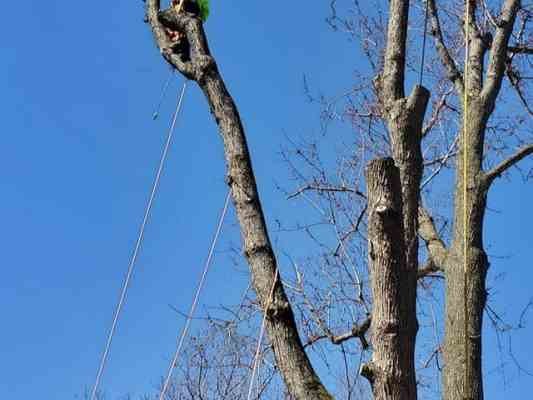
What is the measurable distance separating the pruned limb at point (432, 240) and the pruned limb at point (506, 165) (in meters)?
0.38

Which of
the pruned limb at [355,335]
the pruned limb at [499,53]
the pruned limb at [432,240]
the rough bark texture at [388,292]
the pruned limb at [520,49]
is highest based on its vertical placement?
the pruned limb at [520,49]

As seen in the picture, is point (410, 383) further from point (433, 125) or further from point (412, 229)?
point (433, 125)

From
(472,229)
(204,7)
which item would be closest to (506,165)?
(472,229)

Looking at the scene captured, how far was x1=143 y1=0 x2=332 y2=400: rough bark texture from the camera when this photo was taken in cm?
242

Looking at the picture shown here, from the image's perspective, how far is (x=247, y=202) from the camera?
2.62 meters

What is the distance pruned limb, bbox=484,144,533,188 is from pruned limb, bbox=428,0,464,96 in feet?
1.57

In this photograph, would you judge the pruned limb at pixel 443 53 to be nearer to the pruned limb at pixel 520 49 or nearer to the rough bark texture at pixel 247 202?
the pruned limb at pixel 520 49

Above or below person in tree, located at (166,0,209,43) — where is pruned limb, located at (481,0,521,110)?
above

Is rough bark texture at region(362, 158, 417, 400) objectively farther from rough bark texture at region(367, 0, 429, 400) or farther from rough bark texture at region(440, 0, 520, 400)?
rough bark texture at region(440, 0, 520, 400)

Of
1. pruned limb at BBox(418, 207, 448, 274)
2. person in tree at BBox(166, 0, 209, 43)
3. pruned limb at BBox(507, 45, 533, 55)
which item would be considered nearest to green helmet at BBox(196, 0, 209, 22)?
person in tree at BBox(166, 0, 209, 43)

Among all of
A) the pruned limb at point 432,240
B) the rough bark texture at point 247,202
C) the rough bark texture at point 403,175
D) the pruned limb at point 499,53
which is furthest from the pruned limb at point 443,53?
the rough bark texture at point 247,202

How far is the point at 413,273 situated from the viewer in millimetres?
2500

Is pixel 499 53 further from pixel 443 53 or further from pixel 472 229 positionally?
pixel 472 229

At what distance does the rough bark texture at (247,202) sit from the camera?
2.42m
